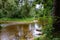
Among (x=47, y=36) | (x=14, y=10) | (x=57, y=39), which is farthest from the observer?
(x=14, y=10)

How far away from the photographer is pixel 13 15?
12188 millimetres

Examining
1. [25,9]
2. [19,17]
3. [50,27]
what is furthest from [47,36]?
[19,17]

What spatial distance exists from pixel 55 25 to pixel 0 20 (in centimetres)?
889

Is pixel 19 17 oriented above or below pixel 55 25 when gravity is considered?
below

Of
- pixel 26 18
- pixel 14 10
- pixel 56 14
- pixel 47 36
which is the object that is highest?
pixel 56 14

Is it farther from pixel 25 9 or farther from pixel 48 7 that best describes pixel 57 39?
pixel 25 9

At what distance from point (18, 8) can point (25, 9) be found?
662 millimetres

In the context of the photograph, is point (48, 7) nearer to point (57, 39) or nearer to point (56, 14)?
point (56, 14)

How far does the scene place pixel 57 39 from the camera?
7.95 feet

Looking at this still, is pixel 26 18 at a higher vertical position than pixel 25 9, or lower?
lower

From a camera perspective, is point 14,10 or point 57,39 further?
point 14,10

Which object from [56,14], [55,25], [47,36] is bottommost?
[47,36]

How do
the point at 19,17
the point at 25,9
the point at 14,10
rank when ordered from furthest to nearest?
1. the point at 19,17
2. the point at 14,10
3. the point at 25,9

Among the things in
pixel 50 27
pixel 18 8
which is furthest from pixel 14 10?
pixel 50 27
